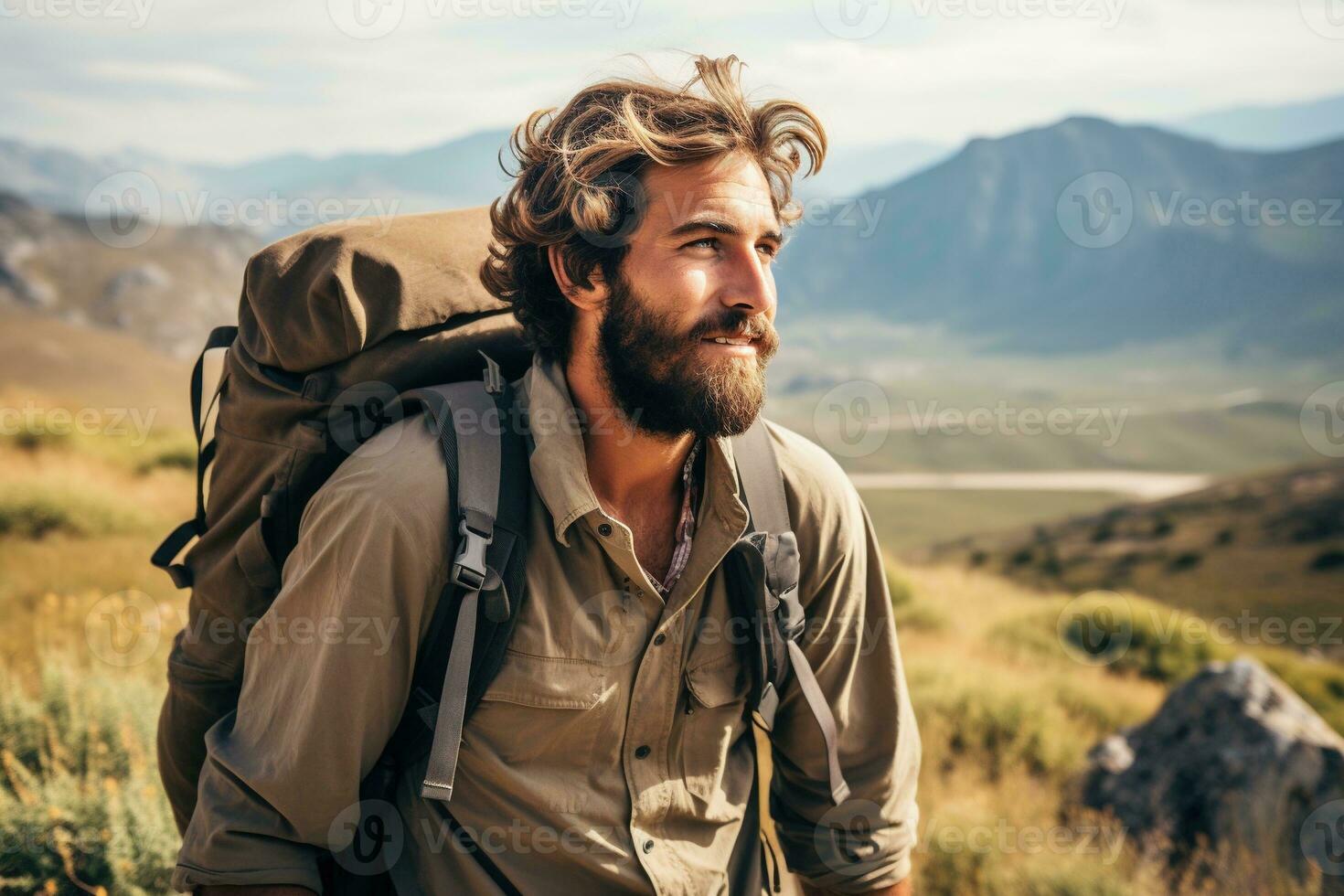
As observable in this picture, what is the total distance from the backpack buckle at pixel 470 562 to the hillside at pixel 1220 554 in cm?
2797

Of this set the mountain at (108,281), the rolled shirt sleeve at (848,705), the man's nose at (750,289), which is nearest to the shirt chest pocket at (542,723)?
the rolled shirt sleeve at (848,705)

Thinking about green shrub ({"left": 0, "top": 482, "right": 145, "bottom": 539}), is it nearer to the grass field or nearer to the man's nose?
the grass field

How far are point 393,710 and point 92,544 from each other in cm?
794

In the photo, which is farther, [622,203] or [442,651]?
[622,203]

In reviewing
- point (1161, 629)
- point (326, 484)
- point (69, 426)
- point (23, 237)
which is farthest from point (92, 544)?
point (23, 237)

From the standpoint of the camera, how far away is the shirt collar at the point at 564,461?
7.77 ft

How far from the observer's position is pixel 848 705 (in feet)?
9.04

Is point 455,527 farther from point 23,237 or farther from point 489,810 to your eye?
point 23,237

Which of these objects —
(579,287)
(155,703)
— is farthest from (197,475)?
(155,703)

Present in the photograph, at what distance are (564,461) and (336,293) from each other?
2.25 ft

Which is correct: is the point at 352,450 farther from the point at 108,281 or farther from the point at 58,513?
the point at 108,281

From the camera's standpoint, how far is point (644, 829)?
7.95 feet

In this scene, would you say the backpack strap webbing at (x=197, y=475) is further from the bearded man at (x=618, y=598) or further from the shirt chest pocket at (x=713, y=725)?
the shirt chest pocket at (x=713, y=725)

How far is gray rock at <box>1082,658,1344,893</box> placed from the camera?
538 cm
